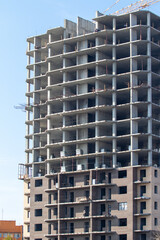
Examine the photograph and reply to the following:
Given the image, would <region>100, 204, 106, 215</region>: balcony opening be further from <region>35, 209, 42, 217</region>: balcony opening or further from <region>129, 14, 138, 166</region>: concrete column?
<region>35, 209, 42, 217</region>: balcony opening

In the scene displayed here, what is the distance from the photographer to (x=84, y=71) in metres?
154

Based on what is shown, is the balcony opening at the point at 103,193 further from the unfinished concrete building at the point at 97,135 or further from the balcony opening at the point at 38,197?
the balcony opening at the point at 38,197

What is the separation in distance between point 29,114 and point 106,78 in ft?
84.4

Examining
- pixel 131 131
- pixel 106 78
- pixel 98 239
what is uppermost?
pixel 106 78

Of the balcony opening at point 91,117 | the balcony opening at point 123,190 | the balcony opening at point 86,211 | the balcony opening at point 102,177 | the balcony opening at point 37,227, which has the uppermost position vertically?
the balcony opening at point 91,117

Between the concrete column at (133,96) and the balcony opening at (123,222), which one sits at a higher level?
the concrete column at (133,96)

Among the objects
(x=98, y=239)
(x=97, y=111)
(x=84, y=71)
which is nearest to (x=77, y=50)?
(x=84, y=71)

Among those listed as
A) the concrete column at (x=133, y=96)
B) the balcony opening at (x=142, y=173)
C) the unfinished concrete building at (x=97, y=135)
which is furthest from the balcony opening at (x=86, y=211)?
the concrete column at (x=133, y=96)

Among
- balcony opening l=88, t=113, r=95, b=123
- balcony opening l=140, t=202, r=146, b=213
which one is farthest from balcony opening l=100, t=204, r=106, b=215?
balcony opening l=88, t=113, r=95, b=123

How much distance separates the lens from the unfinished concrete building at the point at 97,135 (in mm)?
142000

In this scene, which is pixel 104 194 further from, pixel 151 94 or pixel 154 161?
pixel 151 94

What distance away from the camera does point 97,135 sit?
484 feet

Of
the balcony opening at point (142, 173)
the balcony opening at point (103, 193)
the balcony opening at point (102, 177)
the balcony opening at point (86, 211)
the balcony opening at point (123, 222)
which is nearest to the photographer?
the balcony opening at point (123, 222)

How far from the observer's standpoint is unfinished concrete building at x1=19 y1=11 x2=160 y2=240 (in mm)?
142000
